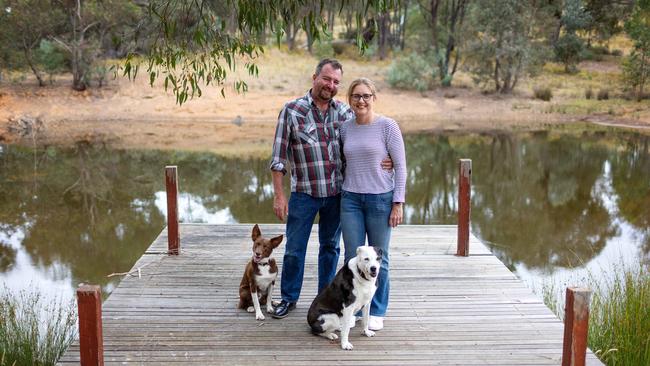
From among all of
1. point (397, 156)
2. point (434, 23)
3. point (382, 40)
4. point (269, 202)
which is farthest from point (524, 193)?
point (382, 40)

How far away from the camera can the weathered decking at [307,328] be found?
3938 mm

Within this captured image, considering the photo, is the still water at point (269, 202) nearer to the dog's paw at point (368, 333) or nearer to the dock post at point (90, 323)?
the dock post at point (90, 323)

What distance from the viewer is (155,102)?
23.3m

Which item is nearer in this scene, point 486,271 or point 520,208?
point 486,271

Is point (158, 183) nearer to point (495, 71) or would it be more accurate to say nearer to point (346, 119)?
point (346, 119)

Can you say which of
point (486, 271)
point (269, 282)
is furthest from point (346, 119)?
point (486, 271)

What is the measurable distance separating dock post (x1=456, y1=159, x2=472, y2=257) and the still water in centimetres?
165

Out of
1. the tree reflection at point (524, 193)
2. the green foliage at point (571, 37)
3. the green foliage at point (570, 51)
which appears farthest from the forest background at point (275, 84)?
the tree reflection at point (524, 193)

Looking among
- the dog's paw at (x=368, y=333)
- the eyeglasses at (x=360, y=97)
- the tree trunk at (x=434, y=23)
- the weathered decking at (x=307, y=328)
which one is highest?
the tree trunk at (x=434, y=23)

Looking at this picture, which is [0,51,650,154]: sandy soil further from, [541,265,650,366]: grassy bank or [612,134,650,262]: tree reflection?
[541,265,650,366]: grassy bank

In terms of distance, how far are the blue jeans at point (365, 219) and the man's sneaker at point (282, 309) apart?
0.72 meters

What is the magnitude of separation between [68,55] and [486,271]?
23071mm

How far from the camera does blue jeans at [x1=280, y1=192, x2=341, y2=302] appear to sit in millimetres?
4273

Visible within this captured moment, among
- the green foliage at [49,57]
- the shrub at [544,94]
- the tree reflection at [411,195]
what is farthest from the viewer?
the shrub at [544,94]
